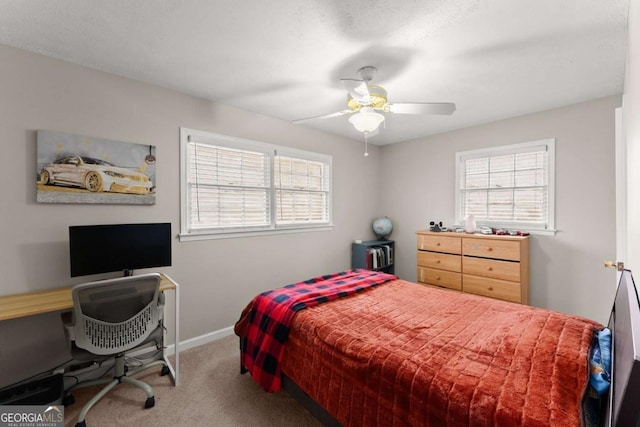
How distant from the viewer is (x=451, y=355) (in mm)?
1445

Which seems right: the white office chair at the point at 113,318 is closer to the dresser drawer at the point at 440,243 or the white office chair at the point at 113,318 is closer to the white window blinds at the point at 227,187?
the white window blinds at the point at 227,187

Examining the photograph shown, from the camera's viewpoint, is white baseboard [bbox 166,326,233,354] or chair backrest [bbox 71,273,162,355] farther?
white baseboard [bbox 166,326,233,354]

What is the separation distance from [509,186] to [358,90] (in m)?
2.78

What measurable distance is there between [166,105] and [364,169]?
10.0 feet

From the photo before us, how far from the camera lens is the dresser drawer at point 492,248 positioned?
313 cm

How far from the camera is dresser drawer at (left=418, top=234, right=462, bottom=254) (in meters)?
3.59

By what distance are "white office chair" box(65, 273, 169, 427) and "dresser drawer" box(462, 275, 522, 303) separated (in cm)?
340

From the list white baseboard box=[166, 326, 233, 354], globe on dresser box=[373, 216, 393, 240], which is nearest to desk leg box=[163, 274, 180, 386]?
white baseboard box=[166, 326, 233, 354]

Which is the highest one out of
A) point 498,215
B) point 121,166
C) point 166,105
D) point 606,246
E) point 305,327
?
point 166,105

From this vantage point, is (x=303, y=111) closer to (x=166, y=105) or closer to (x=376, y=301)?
(x=166, y=105)

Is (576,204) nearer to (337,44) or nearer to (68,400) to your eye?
(337,44)

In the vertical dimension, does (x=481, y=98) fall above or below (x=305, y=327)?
→ above

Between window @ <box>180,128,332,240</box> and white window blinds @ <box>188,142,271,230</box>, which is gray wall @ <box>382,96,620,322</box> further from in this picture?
white window blinds @ <box>188,142,271,230</box>

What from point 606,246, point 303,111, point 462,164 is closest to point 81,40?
A: point 303,111
